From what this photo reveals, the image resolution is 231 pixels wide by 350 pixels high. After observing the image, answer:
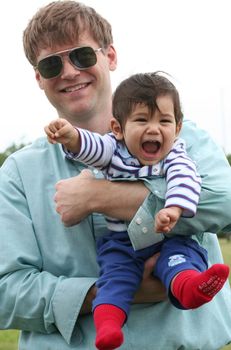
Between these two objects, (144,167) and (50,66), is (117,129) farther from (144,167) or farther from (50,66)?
(50,66)

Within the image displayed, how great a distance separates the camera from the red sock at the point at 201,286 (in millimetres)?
2957

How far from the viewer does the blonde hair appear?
375 centimetres

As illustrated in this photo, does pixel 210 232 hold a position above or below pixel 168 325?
above

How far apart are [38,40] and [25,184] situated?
0.71 m

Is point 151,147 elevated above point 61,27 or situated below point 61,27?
below

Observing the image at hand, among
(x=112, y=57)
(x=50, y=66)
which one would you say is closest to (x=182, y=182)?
(x=50, y=66)

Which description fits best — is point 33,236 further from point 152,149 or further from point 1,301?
point 152,149

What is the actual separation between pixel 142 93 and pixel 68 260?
840mm

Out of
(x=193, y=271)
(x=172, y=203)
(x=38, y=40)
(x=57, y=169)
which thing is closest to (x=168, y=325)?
(x=193, y=271)

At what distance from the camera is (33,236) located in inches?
142

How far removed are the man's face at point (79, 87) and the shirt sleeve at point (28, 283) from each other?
45 cm

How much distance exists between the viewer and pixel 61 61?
12.2 ft

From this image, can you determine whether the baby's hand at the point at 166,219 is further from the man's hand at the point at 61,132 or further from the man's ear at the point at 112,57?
the man's ear at the point at 112,57

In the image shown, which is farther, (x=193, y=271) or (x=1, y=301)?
(x=1, y=301)
